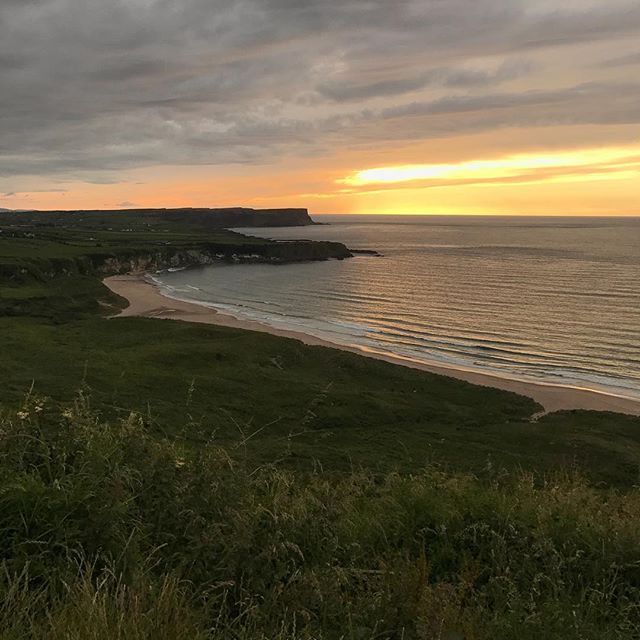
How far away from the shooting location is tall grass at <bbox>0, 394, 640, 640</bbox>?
13.2 ft

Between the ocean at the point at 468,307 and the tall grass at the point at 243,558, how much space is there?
116 feet

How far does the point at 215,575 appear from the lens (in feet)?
15.2

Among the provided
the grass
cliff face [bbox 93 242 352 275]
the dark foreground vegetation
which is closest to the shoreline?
the grass

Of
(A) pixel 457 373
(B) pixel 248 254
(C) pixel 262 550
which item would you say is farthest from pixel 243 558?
(B) pixel 248 254

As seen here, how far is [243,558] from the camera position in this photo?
15.6ft

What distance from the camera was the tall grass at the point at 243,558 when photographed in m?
4.01

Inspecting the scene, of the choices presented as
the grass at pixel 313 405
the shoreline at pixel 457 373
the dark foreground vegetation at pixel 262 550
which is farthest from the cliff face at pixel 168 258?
the dark foreground vegetation at pixel 262 550

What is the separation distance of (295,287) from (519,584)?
88399 millimetres

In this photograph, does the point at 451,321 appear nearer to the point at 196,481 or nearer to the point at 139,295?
the point at 139,295

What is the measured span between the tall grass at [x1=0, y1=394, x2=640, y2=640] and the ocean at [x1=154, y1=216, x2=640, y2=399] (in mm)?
35301

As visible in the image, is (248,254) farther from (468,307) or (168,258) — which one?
(468,307)

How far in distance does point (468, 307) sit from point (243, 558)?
2646 inches

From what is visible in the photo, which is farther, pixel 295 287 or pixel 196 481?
pixel 295 287

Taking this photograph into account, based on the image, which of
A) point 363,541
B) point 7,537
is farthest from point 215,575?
point 363,541
